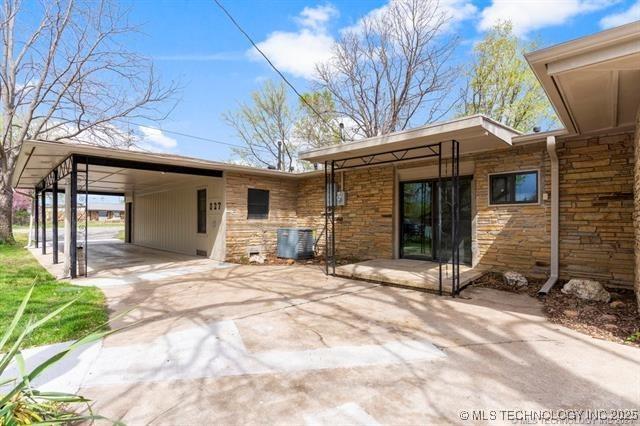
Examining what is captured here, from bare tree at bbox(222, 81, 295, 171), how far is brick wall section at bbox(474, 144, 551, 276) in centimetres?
1180

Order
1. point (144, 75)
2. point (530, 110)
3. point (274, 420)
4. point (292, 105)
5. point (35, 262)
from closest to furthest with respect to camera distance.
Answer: point (274, 420)
point (35, 262)
point (144, 75)
point (530, 110)
point (292, 105)

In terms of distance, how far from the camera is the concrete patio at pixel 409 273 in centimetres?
536

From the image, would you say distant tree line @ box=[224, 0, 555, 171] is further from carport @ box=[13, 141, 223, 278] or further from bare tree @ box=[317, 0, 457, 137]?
carport @ box=[13, 141, 223, 278]

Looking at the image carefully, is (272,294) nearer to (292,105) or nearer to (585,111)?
(585,111)

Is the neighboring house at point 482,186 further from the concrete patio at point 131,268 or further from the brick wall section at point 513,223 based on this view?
the concrete patio at point 131,268

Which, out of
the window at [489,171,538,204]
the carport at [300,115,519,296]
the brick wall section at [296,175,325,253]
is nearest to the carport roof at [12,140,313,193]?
the brick wall section at [296,175,325,253]

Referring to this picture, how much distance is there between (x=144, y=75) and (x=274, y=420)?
13.4 metres

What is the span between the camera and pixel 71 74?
488 inches

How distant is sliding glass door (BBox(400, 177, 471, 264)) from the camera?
6.88 m

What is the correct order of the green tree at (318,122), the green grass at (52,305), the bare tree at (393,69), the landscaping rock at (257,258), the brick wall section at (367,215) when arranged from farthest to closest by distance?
the green tree at (318,122), the bare tree at (393,69), the landscaping rock at (257,258), the brick wall section at (367,215), the green grass at (52,305)

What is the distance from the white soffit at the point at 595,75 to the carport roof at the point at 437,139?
0.74 metres

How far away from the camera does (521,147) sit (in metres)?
5.89

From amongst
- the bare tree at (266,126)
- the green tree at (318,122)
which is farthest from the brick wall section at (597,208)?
the bare tree at (266,126)

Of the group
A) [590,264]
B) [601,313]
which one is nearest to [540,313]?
[601,313]
